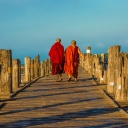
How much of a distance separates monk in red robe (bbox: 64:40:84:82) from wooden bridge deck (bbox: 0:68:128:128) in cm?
514

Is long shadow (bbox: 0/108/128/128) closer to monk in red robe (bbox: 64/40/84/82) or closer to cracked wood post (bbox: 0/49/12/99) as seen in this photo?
cracked wood post (bbox: 0/49/12/99)

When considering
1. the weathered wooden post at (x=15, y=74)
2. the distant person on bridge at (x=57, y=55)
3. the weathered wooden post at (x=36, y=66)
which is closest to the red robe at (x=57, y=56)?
the distant person on bridge at (x=57, y=55)

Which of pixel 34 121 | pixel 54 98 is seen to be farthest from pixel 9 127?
pixel 54 98

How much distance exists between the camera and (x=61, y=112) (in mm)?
8852

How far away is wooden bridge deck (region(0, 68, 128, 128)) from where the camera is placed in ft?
24.6

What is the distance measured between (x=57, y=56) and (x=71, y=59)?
0.55 meters

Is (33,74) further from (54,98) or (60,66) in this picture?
Answer: (54,98)

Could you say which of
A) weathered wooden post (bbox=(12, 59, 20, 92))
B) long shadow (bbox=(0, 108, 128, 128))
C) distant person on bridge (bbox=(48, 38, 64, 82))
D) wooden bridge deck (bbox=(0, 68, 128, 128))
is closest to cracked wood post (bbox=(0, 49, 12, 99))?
wooden bridge deck (bbox=(0, 68, 128, 128))

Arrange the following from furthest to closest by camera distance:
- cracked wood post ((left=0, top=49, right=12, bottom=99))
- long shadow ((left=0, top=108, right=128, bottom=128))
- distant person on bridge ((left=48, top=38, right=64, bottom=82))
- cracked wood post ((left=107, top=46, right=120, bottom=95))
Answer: distant person on bridge ((left=48, top=38, right=64, bottom=82)) < cracked wood post ((left=107, top=46, right=120, bottom=95)) < cracked wood post ((left=0, top=49, right=12, bottom=99)) < long shadow ((left=0, top=108, right=128, bottom=128))

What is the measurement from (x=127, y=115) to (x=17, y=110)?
2.29 meters

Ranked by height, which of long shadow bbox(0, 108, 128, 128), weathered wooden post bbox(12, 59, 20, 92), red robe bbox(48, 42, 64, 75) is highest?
red robe bbox(48, 42, 64, 75)

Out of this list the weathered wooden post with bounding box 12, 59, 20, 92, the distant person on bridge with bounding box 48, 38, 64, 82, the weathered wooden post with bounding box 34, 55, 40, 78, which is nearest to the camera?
the weathered wooden post with bounding box 12, 59, 20, 92

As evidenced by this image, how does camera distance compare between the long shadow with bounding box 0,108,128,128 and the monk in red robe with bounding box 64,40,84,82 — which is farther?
the monk in red robe with bounding box 64,40,84,82

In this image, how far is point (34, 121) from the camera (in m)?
7.79
